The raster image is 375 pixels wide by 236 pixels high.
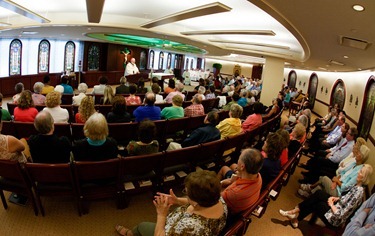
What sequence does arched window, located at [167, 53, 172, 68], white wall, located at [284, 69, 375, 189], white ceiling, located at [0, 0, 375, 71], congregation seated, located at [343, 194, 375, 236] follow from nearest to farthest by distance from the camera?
congregation seated, located at [343, 194, 375, 236], white ceiling, located at [0, 0, 375, 71], white wall, located at [284, 69, 375, 189], arched window, located at [167, 53, 172, 68]

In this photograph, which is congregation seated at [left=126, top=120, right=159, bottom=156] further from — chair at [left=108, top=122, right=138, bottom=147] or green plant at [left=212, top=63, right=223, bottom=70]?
green plant at [left=212, top=63, right=223, bottom=70]

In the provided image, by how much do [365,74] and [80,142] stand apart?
8.93 m

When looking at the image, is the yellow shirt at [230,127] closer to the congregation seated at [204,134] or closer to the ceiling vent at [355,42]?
the congregation seated at [204,134]

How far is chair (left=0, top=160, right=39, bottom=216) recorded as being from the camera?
2.24 meters

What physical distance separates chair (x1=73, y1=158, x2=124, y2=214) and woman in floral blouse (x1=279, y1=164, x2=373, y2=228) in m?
2.19

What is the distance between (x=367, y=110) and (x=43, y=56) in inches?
529

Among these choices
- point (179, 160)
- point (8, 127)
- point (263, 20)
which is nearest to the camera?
point (179, 160)

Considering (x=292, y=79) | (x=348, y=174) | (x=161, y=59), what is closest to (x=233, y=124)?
(x=348, y=174)

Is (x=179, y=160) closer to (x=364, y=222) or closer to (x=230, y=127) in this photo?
(x=230, y=127)

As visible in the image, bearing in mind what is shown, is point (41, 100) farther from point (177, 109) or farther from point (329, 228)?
point (329, 228)

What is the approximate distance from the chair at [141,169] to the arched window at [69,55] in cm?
1257

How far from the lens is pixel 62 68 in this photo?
43.4ft

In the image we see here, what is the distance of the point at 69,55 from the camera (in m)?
13.6

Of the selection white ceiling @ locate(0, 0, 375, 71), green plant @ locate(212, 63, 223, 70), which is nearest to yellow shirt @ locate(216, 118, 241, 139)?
white ceiling @ locate(0, 0, 375, 71)
